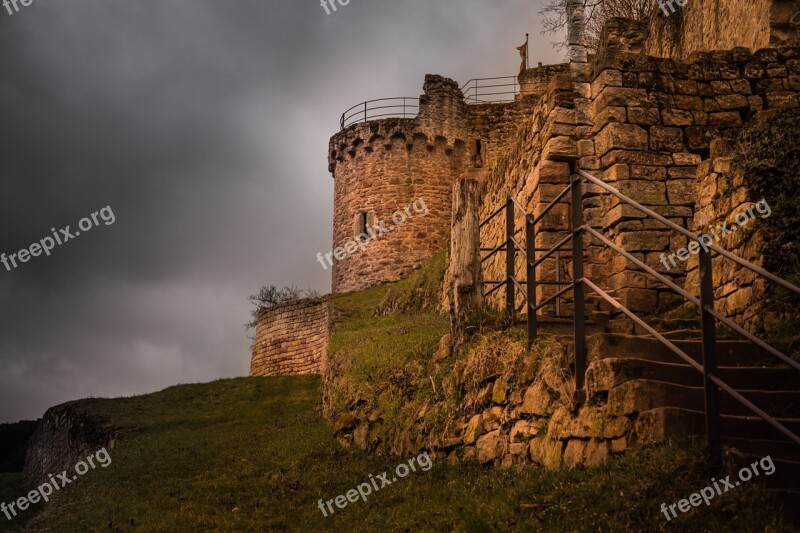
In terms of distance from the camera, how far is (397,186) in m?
30.2

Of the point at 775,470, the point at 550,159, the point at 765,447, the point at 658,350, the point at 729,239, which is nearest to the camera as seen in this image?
the point at 775,470

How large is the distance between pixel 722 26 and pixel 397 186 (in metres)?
19.1

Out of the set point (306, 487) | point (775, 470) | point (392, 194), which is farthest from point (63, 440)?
point (775, 470)

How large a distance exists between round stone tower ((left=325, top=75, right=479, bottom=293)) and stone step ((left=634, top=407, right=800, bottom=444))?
24.1 meters

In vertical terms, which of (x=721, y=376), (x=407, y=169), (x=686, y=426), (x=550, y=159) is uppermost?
(x=407, y=169)

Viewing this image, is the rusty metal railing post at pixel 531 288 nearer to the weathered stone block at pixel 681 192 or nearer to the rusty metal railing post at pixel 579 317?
the rusty metal railing post at pixel 579 317

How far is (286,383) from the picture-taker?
19234 mm

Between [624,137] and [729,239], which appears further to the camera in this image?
[624,137]

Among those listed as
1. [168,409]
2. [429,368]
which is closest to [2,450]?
[168,409]

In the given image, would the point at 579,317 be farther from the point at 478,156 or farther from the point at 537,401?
the point at 478,156

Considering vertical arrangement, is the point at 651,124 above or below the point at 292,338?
above

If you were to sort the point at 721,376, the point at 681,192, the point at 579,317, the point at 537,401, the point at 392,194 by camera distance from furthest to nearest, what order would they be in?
the point at 392,194
the point at 681,192
the point at 537,401
the point at 579,317
the point at 721,376

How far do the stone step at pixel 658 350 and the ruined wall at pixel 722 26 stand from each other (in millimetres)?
5366

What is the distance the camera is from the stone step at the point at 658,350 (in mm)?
5676
